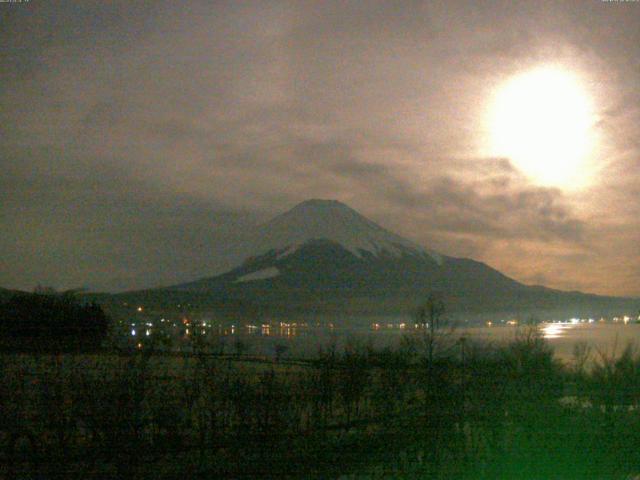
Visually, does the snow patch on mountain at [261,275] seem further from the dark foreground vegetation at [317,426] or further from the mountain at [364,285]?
the dark foreground vegetation at [317,426]

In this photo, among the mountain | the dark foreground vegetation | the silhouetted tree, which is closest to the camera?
the dark foreground vegetation

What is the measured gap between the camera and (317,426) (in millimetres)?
11000

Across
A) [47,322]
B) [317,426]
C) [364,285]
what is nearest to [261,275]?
[364,285]

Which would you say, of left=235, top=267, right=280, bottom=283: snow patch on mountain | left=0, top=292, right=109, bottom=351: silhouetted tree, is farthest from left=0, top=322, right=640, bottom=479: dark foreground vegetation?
left=235, top=267, right=280, bottom=283: snow patch on mountain

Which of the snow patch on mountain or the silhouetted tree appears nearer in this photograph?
the silhouetted tree

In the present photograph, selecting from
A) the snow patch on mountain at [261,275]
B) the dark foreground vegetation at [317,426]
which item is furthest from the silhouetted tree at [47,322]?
the snow patch on mountain at [261,275]

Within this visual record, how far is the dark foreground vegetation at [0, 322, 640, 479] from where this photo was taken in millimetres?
9172

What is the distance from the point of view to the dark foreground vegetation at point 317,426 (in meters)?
9.17

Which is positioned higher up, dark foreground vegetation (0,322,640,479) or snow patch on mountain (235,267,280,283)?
snow patch on mountain (235,267,280,283)

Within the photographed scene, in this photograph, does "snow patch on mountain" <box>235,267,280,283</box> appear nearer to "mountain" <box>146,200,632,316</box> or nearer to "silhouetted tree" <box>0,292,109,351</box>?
"mountain" <box>146,200,632,316</box>

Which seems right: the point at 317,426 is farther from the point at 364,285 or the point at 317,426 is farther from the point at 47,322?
the point at 364,285

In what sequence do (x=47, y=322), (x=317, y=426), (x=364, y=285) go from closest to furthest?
(x=317, y=426)
(x=47, y=322)
(x=364, y=285)

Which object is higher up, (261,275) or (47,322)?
(261,275)

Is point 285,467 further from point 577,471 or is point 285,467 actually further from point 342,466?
point 577,471
